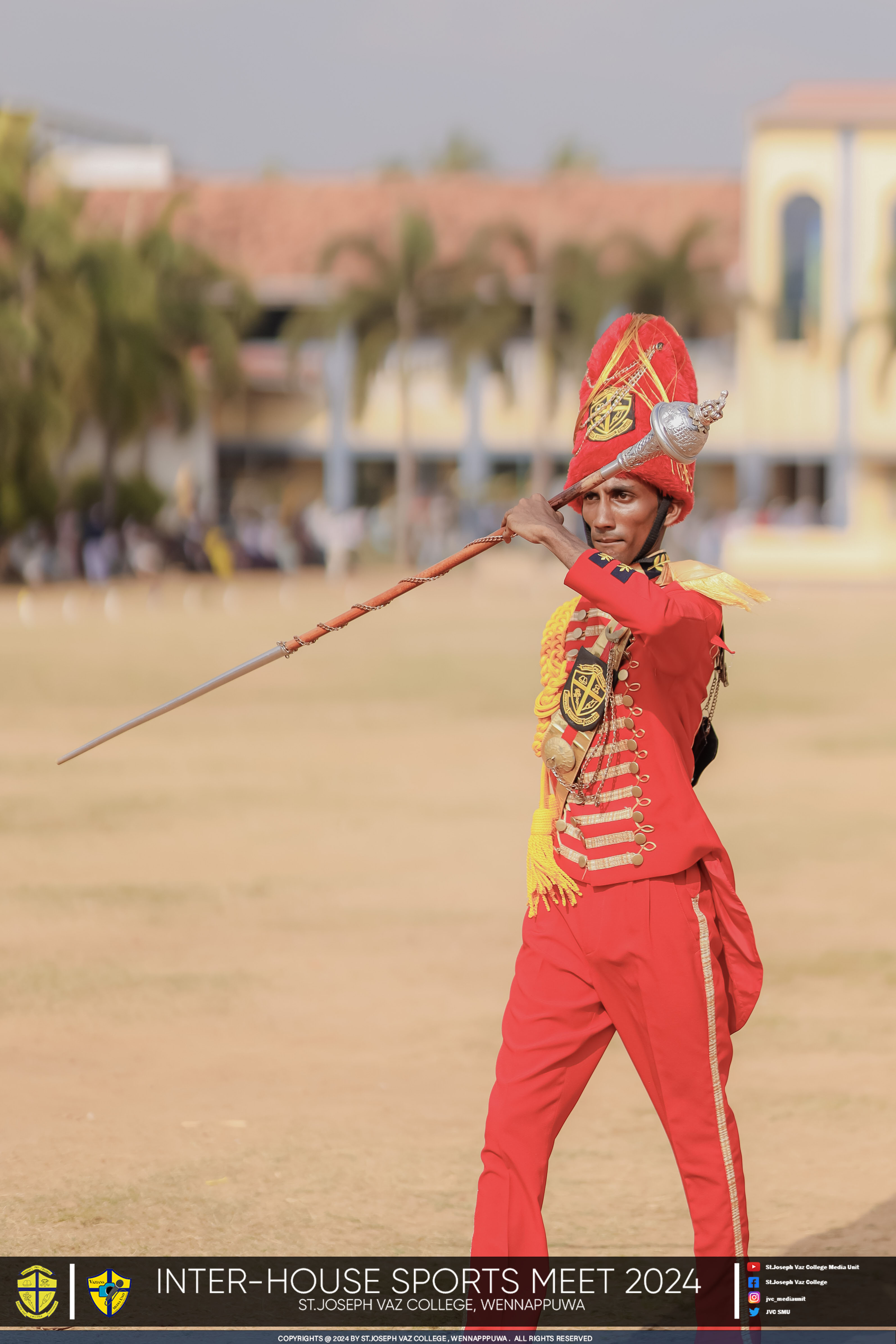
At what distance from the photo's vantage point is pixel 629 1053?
3305 millimetres

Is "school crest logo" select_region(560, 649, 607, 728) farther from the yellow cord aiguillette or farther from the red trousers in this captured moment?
the red trousers

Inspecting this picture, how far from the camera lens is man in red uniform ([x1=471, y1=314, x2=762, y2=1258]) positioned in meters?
3.24

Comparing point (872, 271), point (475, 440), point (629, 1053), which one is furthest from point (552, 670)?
point (872, 271)

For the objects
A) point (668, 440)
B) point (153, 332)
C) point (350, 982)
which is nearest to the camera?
point (668, 440)

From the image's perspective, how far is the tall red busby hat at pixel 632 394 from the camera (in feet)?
11.0

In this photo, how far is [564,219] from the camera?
51.4 meters

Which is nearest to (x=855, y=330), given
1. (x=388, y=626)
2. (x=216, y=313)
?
(x=216, y=313)

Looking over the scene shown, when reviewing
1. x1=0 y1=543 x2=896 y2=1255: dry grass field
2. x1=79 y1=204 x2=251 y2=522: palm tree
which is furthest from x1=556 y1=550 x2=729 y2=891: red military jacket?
x1=79 y1=204 x2=251 y2=522: palm tree

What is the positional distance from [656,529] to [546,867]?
0.63 m

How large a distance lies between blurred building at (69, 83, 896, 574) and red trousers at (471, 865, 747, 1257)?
4532cm

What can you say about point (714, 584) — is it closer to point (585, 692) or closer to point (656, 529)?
point (656, 529)

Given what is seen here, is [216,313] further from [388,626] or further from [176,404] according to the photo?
[388,626]

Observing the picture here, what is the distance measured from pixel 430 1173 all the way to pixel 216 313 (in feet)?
127

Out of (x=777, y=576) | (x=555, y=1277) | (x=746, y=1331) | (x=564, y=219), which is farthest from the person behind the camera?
(x=564, y=219)
